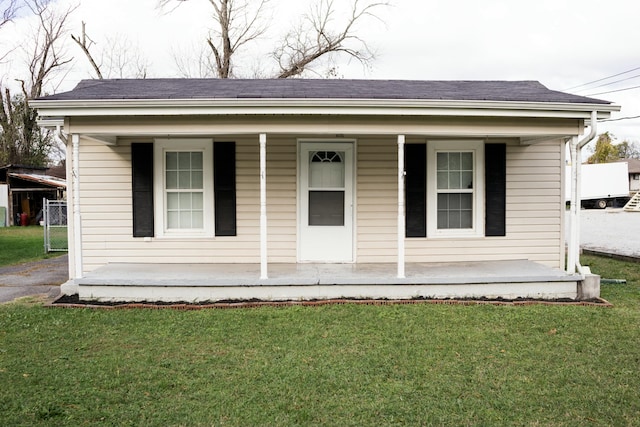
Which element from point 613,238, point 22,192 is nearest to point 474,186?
point 613,238

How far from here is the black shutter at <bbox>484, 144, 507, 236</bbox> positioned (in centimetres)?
788

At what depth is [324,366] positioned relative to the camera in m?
4.21

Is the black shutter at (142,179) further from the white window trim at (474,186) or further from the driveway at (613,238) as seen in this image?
the driveway at (613,238)

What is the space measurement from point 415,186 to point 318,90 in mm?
2083

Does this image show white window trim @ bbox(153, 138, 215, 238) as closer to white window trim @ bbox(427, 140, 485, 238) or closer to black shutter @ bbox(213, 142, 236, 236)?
black shutter @ bbox(213, 142, 236, 236)

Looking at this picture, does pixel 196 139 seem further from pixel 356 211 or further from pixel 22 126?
pixel 22 126

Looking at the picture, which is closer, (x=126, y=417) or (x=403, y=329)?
(x=126, y=417)

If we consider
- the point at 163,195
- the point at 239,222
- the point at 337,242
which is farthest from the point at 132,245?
the point at 337,242

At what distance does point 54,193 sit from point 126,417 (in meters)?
24.9

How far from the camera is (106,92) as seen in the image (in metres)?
7.03

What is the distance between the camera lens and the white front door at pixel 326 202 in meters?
7.82

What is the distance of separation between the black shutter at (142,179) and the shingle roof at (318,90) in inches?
35.2

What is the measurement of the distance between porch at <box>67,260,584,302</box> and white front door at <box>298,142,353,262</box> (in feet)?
3.14

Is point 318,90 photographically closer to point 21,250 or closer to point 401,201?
point 401,201
